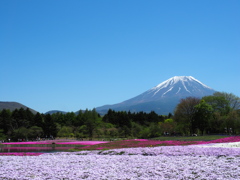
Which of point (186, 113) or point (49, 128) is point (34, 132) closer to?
point (49, 128)

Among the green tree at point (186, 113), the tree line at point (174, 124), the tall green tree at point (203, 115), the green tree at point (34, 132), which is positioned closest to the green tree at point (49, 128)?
the tree line at point (174, 124)

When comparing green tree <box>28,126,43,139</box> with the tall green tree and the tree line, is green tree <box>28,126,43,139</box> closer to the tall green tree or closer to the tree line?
the tree line

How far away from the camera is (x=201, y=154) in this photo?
17.6 m

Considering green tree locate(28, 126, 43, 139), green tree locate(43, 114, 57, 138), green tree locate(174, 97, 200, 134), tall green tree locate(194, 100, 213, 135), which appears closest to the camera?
tall green tree locate(194, 100, 213, 135)

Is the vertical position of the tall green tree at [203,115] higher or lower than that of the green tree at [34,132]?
higher

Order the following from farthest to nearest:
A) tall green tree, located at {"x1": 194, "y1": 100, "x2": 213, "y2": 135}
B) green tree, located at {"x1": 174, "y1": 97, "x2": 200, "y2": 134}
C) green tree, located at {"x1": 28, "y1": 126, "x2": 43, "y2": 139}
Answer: green tree, located at {"x1": 28, "y1": 126, "x2": 43, "y2": 139}
green tree, located at {"x1": 174, "y1": 97, "x2": 200, "y2": 134}
tall green tree, located at {"x1": 194, "y1": 100, "x2": 213, "y2": 135}

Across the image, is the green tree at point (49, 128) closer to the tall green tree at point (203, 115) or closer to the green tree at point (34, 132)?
the green tree at point (34, 132)

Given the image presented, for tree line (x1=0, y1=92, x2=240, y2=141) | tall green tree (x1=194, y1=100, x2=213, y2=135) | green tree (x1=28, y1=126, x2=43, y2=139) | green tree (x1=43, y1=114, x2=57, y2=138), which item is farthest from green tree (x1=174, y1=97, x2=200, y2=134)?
green tree (x1=43, y1=114, x2=57, y2=138)

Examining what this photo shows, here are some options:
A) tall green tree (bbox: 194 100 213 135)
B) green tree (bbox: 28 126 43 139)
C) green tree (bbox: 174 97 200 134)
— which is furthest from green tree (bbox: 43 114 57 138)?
tall green tree (bbox: 194 100 213 135)

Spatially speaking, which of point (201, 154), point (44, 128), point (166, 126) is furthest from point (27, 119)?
point (201, 154)

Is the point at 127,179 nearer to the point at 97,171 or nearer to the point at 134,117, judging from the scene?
the point at 97,171

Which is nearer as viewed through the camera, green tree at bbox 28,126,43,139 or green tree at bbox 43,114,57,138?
green tree at bbox 28,126,43,139

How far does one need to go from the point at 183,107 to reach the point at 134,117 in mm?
46633

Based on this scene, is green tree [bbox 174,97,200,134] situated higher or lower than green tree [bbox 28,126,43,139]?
higher
